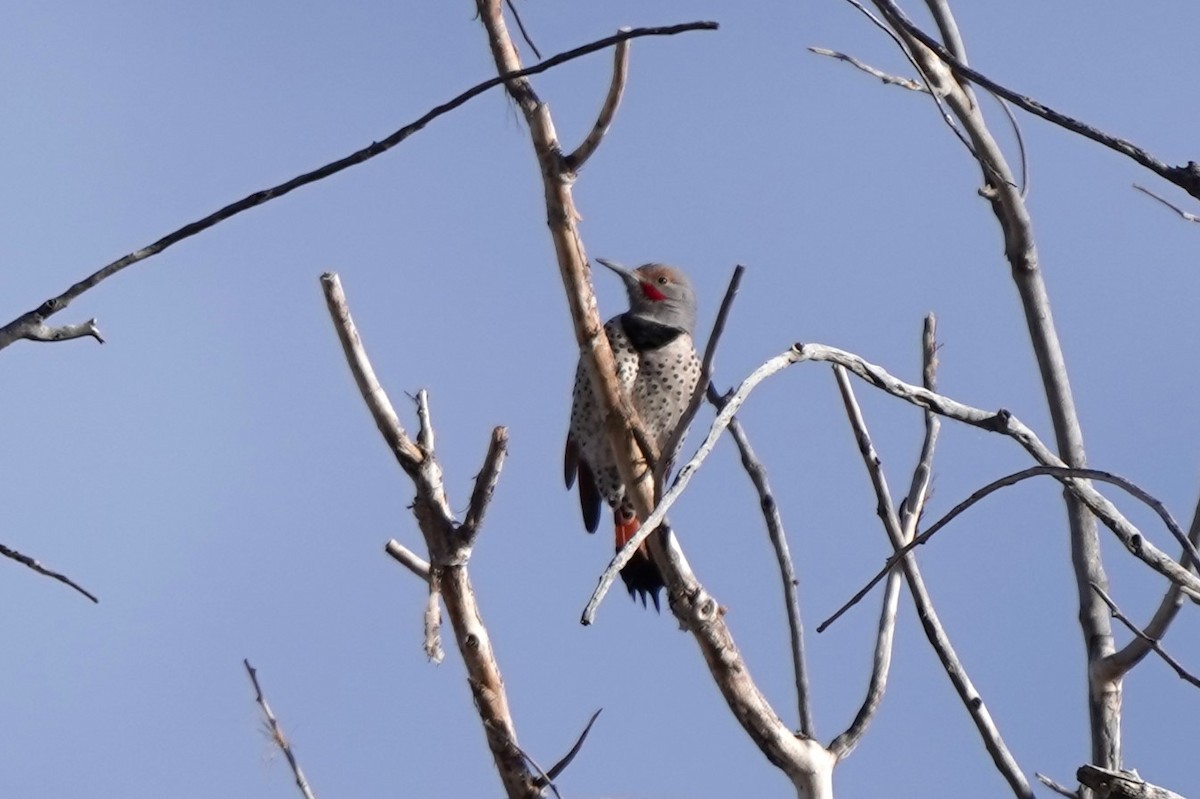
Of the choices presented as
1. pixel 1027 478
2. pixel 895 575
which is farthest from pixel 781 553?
pixel 1027 478


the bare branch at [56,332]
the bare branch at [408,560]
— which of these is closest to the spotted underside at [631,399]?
the bare branch at [408,560]

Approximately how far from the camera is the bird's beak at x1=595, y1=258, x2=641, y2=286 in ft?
24.3

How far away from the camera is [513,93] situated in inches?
151

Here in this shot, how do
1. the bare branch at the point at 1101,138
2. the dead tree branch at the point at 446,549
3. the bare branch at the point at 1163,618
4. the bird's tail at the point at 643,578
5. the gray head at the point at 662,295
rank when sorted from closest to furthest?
the bare branch at the point at 1101,138
the bare branch at the point at 1163,618
the dead tree branch at the point at 446,549
the bird's tail at the point at 643,578
the gray head at the point at 662,295

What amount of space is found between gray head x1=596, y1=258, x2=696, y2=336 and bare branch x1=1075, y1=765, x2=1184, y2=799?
4918 mm

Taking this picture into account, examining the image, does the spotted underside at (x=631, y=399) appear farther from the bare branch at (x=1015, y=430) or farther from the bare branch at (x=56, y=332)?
the bare branch at (x=56, y=332)

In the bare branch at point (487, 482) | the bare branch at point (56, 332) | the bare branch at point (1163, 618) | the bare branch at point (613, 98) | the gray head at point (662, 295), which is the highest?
the gray head at point (662, 295)

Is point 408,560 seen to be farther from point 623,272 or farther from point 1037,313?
point 623,272

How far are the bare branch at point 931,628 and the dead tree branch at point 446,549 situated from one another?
875mm

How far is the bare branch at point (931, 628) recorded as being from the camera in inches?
145

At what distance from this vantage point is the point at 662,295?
24.0ft

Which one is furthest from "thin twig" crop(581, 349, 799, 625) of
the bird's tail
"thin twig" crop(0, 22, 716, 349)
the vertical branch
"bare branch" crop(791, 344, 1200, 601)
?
the bird's tail

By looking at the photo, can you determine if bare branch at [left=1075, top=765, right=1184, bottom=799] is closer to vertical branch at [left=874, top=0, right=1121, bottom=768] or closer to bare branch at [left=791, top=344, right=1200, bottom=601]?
bare branch at [left=791, top=344, right=1200, bottom=601]

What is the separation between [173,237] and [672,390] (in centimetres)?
488
